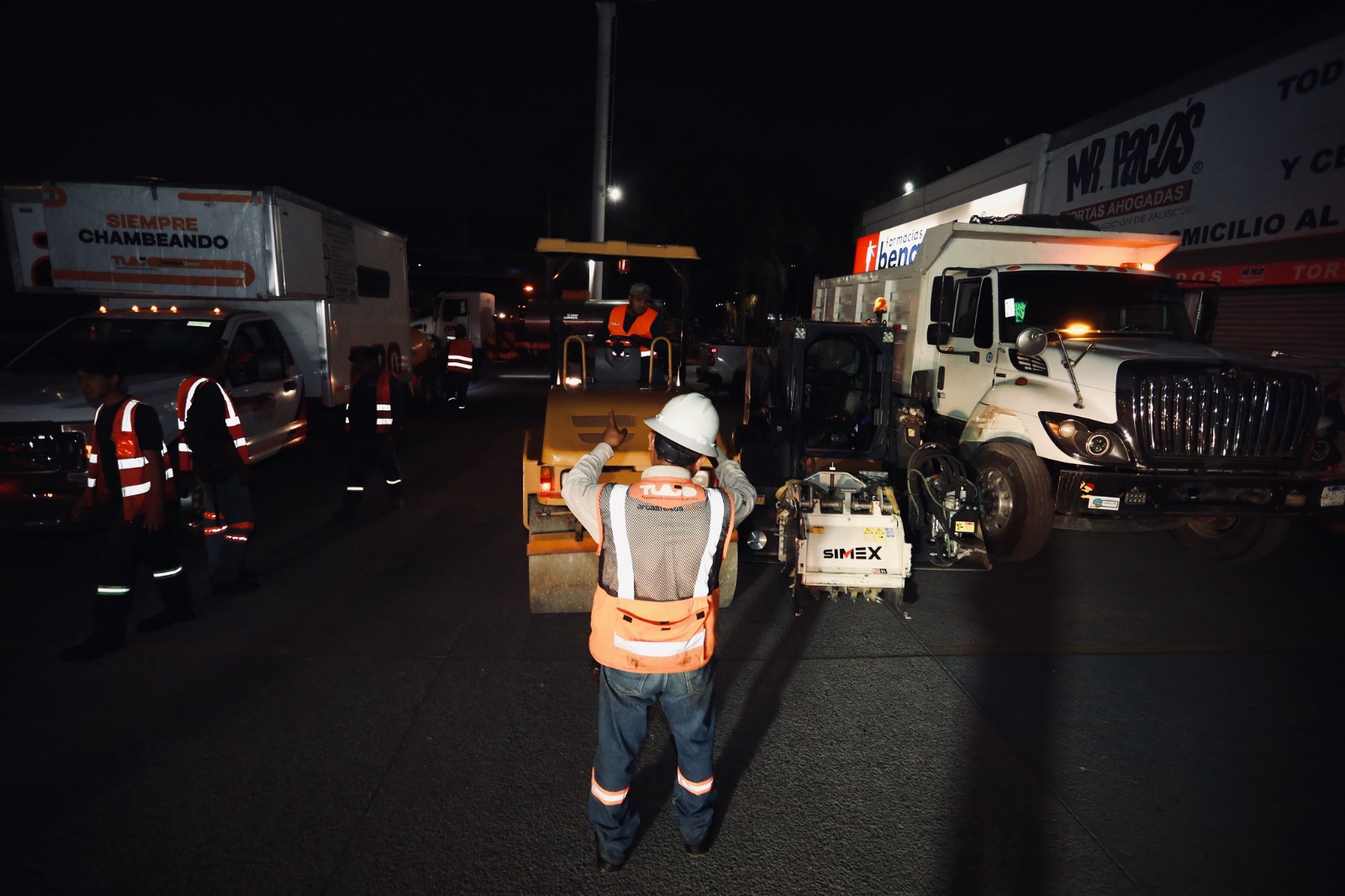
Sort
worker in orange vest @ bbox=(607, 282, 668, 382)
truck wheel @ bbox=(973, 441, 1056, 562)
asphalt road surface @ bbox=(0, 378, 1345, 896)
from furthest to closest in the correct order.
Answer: worker in orange vest @ bbox=(607, 282, 668, 382) → truck wheel @ bbox=(973, 441, 1056, 562) → asphalt road surface @ bbox=(0, 378, 1345, 896)

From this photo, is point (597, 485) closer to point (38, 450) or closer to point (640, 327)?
point (640, 327)

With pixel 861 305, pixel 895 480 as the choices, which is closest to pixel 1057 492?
pixel 895 480

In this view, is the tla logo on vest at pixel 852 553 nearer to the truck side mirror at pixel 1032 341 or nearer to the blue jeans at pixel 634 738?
the truck side mirror at pixel 1032 341

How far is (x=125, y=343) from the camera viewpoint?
7.40 metres

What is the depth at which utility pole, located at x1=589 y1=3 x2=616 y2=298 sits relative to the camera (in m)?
19.3

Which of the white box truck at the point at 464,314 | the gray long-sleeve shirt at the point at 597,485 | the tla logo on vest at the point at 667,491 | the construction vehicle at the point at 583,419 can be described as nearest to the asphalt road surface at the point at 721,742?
the construction vehicle at the point at 583,419

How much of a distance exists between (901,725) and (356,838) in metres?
2.71

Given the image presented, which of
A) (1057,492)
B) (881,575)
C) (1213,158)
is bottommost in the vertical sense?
(881,575)

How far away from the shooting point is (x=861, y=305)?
1085 cm

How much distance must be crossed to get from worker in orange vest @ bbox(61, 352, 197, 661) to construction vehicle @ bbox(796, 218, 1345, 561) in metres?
4.99

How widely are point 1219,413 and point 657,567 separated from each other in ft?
16.6

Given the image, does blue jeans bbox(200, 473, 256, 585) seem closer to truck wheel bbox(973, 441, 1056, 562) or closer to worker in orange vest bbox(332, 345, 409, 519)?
worker in orange vest bbox(332, 345, 409, 519)

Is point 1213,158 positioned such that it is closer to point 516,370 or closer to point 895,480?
point 895,480

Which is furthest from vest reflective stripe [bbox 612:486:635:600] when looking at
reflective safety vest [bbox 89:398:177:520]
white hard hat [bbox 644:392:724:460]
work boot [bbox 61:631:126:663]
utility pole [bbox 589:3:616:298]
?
utility pole [bbox 589:3:616:298]
